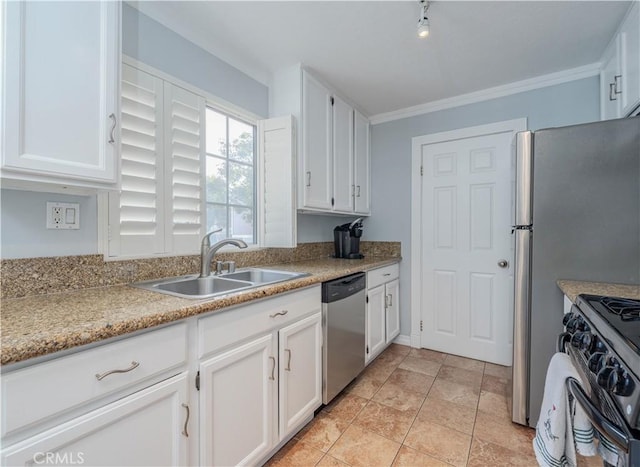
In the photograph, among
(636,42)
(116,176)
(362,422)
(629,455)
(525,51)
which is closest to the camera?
(629,455)

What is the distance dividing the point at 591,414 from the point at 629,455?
0.37ft

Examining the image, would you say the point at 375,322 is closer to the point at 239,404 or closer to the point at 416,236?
the point at 416,236

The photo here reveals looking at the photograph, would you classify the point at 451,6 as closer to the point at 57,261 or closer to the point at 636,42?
the point at 636,42

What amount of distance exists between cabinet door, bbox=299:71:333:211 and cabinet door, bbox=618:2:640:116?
70.4 inches

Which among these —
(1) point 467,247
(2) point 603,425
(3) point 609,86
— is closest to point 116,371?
(2) point 603,425

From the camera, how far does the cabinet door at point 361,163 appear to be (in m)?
2.79

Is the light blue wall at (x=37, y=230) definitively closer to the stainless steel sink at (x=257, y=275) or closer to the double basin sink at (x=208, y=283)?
the double basin sink at (x=208, y=283)

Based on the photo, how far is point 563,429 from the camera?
2.92 feet

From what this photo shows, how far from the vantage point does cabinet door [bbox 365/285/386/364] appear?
229cm

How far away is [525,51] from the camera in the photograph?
1.96m

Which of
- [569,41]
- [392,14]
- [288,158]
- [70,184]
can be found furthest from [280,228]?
[569,41]

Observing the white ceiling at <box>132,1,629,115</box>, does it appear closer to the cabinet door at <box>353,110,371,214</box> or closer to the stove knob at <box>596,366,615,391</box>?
the cabinet door at <box>353,110,371,214</box>

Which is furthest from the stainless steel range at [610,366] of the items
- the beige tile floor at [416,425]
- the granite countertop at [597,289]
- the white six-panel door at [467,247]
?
the white six-panel door at [467,247]

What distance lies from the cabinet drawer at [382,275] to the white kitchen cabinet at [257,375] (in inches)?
28.1
